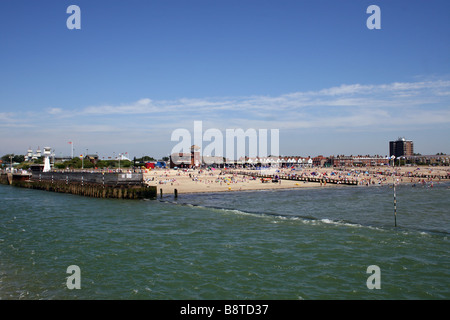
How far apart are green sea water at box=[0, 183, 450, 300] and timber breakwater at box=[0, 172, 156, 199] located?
1245 cm

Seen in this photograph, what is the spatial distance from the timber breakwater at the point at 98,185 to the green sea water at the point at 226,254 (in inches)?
490

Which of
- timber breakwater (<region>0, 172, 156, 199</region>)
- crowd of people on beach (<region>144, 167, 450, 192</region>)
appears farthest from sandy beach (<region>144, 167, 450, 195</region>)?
timber breakwater (<region>0, 172, 156, 199</region>)

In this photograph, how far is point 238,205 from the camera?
35.5 m

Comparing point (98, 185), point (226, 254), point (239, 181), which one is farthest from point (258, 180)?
point (226, 254)

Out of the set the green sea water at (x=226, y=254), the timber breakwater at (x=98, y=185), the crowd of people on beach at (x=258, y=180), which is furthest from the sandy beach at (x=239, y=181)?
the green sea water at (x=226, y=254)

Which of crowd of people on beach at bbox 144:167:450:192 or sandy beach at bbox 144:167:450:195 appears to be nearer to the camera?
sandy beach at bbox 144:167:450:195

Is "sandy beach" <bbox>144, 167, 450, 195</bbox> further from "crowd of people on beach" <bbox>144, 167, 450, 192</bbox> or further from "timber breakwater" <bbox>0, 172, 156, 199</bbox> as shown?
"timber breakwater" <bbox>0, 172, 156, 199</bbox>

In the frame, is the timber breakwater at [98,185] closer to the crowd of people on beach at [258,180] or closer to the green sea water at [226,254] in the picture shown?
the crowd of people on beach at [258,180]

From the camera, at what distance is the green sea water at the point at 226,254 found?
12.4m

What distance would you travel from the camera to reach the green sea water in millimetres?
12430

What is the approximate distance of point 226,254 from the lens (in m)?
16.8

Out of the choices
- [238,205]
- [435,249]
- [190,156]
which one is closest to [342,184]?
[238,205]
